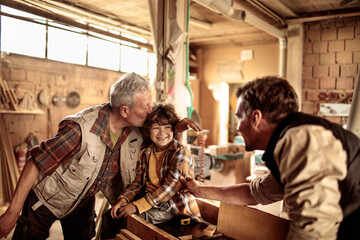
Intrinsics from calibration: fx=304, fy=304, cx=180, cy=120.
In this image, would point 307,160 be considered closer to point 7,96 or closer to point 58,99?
point 7,96

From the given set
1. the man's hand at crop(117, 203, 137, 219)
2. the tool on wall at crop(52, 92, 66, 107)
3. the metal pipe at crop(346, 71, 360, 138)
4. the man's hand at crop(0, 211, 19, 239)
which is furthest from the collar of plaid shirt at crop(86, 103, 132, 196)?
the tool on wall at crop(52, 92, 66, 107)

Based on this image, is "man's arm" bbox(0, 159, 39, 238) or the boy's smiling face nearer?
"man's arm" bbox(0, 159, 39, 238)

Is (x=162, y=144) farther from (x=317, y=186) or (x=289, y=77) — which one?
(x=289, y=77)

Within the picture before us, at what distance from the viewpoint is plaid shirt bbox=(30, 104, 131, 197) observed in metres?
1.80

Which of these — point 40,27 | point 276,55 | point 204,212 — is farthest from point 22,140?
point 276,55

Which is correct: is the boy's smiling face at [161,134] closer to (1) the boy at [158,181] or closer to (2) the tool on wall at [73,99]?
(1) the boy at [158,181]

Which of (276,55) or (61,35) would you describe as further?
(276,55)

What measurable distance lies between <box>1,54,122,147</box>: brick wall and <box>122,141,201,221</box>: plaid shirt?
371cm

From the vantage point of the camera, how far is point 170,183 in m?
1.82

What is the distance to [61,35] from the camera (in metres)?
5.35

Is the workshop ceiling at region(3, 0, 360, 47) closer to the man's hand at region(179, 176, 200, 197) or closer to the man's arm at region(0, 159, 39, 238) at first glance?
the man's hand at region(179, 176, 200, 197)

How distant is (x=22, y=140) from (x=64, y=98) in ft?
3.41

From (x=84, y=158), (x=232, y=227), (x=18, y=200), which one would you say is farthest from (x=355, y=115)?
(x=18, y=200)

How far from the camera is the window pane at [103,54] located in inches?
234
